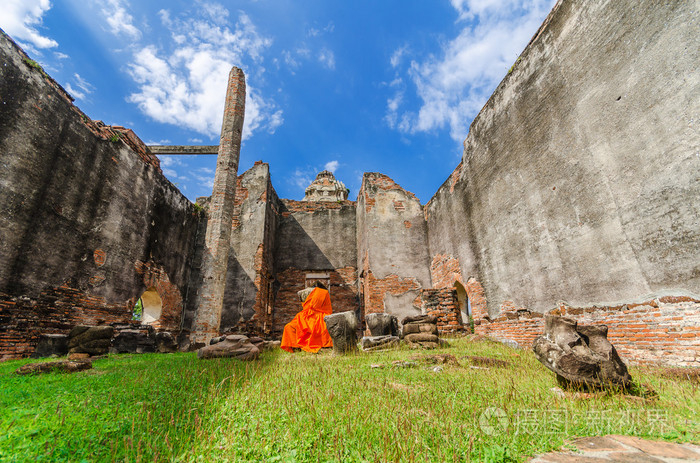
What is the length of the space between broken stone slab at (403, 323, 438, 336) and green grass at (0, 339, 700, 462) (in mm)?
3627

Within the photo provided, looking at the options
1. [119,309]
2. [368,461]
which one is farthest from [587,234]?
[119,309]

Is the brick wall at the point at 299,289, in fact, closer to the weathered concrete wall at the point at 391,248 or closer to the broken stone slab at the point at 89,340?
the weathered concrete wall at the point at 391,248

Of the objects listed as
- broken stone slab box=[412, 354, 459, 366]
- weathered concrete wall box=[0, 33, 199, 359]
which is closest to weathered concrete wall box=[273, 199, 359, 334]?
weathered concrete wall box=[0, 33, 199, 359]

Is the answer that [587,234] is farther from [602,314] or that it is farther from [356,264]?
[356,264]

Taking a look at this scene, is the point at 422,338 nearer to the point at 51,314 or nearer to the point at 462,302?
the point at 462,302

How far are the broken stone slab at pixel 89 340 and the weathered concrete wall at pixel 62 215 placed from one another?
2.51ft

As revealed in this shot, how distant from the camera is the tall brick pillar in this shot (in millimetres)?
8891

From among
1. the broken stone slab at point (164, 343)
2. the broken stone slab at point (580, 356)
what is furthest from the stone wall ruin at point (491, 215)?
Result: the broken stone slab at point (580, 356)

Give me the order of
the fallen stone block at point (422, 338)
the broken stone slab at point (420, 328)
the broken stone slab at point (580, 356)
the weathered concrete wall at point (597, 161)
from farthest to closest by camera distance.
A: the broken stone slab at point (420, 328) < the fallen stone block at point (422, 338) < the weathered concrete wall at point (597, 161) < the broken stone slab at point (580, 356)

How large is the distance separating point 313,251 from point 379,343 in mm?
6973

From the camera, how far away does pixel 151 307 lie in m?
10.4

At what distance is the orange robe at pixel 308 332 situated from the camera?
7.57 metres

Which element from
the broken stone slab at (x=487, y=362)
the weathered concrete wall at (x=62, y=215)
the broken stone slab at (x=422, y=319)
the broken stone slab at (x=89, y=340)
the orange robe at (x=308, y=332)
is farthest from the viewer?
the orange robe at (x=308, y=332)

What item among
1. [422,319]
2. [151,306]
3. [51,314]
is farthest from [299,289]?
[51,314]
